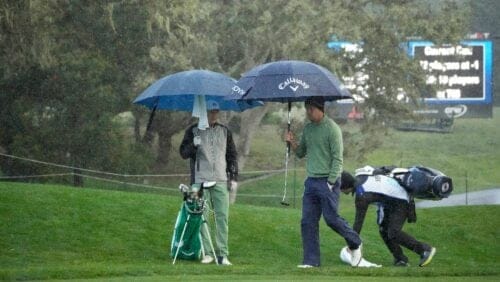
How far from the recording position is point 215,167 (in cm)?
1380

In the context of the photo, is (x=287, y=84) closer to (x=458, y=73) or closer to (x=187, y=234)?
(x=187, y=234)

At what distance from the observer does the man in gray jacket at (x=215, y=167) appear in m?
13.8

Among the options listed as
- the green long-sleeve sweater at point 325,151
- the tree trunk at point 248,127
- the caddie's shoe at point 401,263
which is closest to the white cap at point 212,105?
the green long-sleeve sweater at point 325,151

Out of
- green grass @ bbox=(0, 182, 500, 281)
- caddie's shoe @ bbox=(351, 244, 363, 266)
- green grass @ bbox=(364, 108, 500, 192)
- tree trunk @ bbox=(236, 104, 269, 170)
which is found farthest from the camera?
green grass @ bbox=(364, 108, 500, 192)

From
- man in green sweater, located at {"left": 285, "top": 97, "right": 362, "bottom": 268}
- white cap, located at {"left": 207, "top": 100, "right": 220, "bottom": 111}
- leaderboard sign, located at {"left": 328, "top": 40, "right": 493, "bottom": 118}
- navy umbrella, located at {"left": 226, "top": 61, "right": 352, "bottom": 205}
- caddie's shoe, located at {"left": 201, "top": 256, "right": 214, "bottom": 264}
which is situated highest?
leaderboard sign, located at {"left": 328, "top": 40, "right": 493, "bottom": 118}

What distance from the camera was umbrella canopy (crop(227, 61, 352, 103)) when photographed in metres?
12.9

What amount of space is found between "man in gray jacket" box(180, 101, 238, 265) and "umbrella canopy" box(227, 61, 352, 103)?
674 millimetres

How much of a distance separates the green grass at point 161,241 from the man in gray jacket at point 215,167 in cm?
Answer: 51

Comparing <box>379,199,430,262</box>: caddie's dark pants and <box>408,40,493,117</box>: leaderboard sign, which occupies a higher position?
<box>408,40,493,117</box>: leaderboard sign

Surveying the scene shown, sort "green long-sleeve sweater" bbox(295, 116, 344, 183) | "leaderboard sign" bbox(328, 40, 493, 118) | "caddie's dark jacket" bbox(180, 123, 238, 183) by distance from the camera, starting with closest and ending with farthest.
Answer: "green long-sleeve sweater" bbox(295, 116, 344, 183), "caddie's dark jacket" bbox(180, 123, 238, 183), "leaderboard sign" bbox(328, 40, 493, 118)

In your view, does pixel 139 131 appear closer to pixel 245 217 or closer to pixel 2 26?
pixel 2 26

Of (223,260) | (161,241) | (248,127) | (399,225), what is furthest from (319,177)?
(248,127)

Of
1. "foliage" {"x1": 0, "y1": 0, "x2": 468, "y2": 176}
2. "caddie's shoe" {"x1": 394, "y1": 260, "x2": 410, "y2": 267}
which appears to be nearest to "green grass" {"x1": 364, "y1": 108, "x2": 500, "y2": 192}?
"foliage" {"x1": 0, "y1": 0, "x2": 468, "y2": 176}

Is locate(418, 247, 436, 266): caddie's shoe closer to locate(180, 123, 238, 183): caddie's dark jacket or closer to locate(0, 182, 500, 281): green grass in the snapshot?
locate(0, 182, 500, 281): green grass
